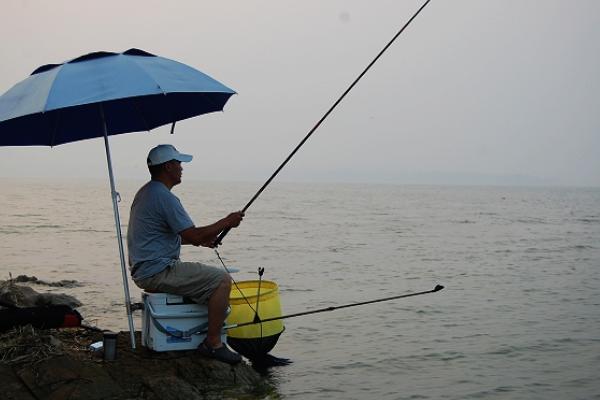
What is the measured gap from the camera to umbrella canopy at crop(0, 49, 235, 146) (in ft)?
15.8

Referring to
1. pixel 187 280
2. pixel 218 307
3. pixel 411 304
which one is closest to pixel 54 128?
pixel 187 280

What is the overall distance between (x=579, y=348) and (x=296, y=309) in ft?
16.6

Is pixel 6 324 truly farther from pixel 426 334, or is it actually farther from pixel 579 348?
pixel 579 348

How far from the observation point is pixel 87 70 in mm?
5078

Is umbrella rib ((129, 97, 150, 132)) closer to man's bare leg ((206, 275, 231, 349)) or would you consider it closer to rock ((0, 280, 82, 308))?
man's bare leg ((206, 275, 231, 349))

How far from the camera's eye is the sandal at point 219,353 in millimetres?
5699

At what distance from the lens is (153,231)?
5.45 m

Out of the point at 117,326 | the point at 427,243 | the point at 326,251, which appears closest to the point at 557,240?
the point at 427,243

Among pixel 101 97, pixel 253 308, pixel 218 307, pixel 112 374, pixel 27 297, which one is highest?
pixel 101 97

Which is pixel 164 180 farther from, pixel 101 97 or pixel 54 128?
pixel 54 128

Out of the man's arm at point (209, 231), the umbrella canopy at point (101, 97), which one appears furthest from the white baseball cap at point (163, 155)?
the man's arm at point (209, 231)

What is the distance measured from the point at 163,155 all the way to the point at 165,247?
792mm

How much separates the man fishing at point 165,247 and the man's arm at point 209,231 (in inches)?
1.4

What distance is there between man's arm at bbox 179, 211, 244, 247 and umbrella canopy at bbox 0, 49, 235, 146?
1043mm
